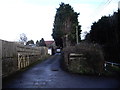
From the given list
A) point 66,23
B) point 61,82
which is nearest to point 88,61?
point 61,82

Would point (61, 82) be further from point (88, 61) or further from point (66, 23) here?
point (66, 23)

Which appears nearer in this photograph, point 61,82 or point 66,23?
point 61,82

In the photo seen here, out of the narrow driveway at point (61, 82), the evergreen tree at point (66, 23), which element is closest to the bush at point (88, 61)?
the narrow driveway at point (61, 82)

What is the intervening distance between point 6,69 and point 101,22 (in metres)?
25.6

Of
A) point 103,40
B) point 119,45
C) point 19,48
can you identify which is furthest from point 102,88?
point 103,40

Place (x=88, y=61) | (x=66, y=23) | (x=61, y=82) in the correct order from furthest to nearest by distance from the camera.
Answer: (x=66, y=23), (x=88, y=61), (x=61, y=82)

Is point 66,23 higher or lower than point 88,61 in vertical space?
higher

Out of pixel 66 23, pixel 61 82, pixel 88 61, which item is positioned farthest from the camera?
pixel 66 23

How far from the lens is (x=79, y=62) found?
627 inches

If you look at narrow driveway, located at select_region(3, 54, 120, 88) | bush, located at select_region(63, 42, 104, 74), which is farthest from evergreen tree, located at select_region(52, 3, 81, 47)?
narrow driveway, located at select_region(3, 54, 120, 88)

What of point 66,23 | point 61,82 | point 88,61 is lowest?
point 61,82

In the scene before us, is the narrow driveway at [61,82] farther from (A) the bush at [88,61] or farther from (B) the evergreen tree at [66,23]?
(B) the evergreen tree at [66,23]

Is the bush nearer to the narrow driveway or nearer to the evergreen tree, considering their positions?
the narrow driveway

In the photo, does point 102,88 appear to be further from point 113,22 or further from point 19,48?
point 113,22
